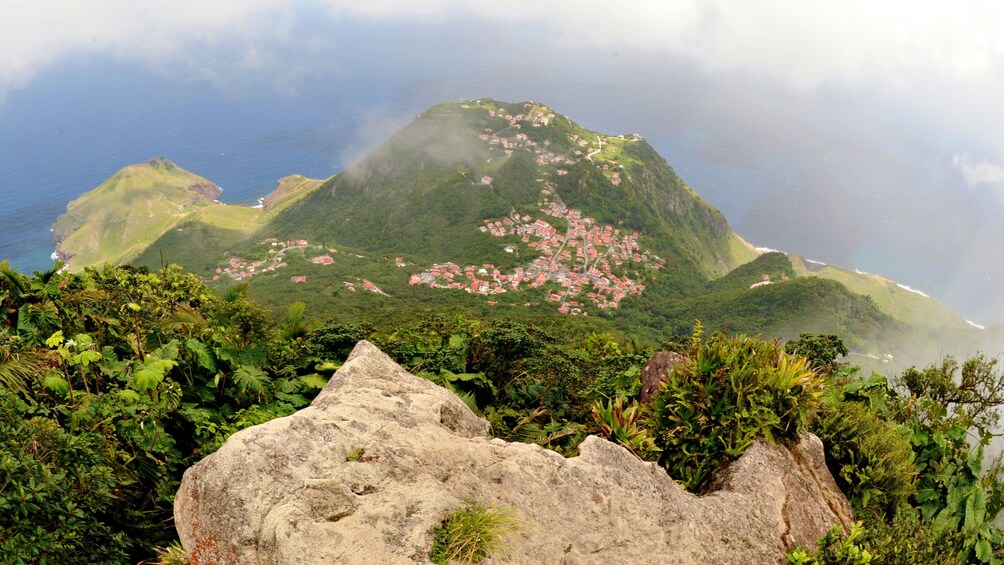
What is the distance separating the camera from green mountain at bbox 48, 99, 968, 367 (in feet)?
326

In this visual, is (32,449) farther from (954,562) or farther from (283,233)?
(283,233)

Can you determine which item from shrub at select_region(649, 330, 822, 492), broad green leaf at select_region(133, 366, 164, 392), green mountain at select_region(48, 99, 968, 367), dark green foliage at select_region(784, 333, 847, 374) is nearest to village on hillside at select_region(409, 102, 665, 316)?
green mountain at select_region(48, 99, 968, 367)

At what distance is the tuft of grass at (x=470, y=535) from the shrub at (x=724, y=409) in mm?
3120

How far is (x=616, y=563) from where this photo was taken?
198 inches

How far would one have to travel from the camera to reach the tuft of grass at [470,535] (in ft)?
14.0

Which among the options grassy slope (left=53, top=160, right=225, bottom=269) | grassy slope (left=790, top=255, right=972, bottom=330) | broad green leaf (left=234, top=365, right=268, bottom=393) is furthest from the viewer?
grassy slope (left=53, top=160, right=225, bottom=269)

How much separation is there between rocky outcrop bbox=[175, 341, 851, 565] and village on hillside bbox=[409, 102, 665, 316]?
96.8 metres

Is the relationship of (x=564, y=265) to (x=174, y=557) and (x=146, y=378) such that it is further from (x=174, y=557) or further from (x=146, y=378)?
(x=174, y=557)

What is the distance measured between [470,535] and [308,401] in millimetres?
3710

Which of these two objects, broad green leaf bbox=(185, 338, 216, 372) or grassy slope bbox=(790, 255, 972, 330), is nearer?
broad green leaf bbox=(185, 338, 216, 372)

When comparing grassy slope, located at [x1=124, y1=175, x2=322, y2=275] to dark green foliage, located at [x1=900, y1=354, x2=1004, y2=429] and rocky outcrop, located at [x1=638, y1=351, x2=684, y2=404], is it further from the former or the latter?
dark green foliage, located at [x1=900, y1=354, x2=1004, y2=429]

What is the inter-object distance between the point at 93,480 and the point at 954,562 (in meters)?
8.71

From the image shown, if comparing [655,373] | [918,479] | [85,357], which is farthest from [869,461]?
[85,357]

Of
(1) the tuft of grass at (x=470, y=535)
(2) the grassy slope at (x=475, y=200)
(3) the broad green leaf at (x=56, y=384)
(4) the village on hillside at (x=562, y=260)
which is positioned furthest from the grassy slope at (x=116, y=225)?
(1) the tuft of grass at (x=470, y=535)
